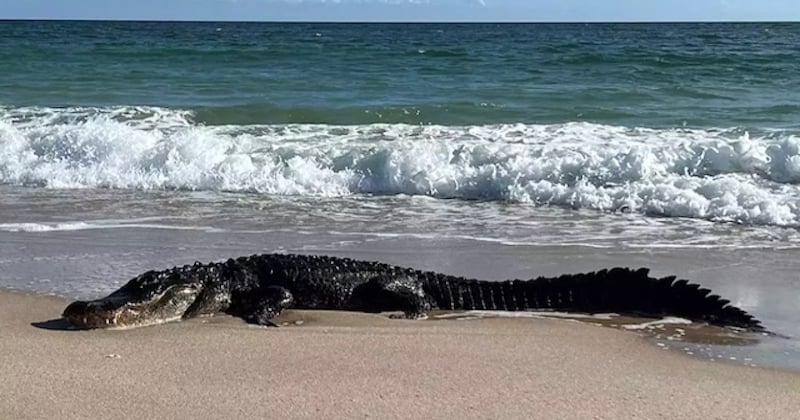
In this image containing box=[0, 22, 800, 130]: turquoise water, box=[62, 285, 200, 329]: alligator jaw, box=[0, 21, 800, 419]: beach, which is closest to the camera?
box=[0, 21, 800, 419]: beach

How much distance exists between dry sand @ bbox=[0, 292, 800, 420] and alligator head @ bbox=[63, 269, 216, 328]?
0.09m

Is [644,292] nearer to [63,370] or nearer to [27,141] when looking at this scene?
[63,370]

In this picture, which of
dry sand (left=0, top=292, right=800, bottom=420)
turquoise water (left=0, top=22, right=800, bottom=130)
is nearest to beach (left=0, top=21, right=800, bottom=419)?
dry sand (left=0, top=292, right=800, bottom=420)

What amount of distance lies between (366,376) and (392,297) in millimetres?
1846

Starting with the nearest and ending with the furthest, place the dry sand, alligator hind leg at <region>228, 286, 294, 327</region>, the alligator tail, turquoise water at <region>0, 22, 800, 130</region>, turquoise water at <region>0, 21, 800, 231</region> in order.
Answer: the dry sand < alligator hind leg at <region>228, 286, 294, 327</region> < the alligator tail < turquoise water at <region>0, 21, 800, 231</region> < turquoise water at <region>0, 22, 800, 130</region>

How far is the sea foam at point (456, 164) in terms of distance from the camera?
10680 mm

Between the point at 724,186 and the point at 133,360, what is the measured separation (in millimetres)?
7480

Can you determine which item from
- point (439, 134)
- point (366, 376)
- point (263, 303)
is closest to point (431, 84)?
point (439, 134)

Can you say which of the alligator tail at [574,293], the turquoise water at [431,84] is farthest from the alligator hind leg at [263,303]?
the turquoise water at [431,84]

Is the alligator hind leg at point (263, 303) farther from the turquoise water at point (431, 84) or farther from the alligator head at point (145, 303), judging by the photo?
the turquoise water at point (431, 84)

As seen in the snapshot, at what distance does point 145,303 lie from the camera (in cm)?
561

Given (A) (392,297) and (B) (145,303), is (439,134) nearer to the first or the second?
(A) (392,297)

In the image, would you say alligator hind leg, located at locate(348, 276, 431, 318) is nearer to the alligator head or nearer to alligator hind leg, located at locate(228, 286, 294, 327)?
alligator hind leg, located at locate(228, 286, 294, 327)

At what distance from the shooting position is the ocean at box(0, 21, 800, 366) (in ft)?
26.4
